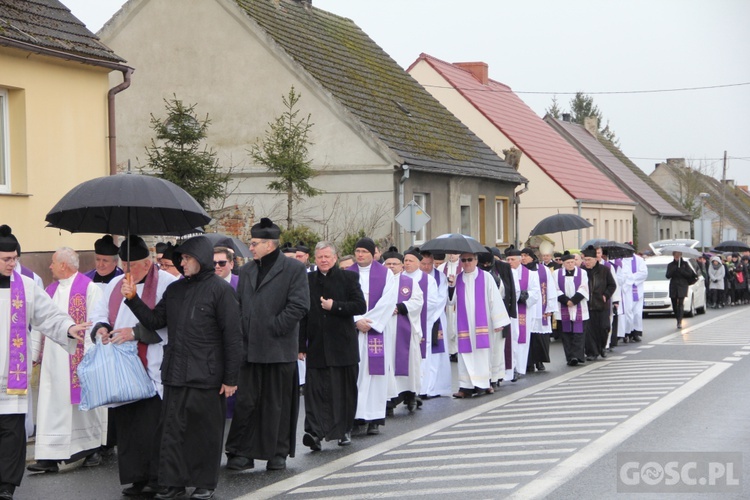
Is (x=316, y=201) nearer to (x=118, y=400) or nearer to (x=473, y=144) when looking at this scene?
(x=473, y=144)

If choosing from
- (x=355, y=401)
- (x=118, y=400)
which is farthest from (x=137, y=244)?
(x=355, y=401)

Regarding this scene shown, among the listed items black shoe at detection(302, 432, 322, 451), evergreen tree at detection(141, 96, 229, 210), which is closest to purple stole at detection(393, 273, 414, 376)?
black shoe at detection(302, 432, 322, 451)

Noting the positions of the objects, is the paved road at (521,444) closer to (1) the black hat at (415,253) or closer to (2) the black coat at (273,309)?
(2) the black coat at (273,309)

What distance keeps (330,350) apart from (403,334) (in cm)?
236

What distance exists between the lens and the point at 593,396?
13.8m

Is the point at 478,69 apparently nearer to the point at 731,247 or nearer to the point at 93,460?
the point at 731,247

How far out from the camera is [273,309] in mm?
9594

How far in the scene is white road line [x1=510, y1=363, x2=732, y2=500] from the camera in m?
8.30

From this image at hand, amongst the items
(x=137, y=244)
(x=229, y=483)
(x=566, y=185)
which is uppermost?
(x=566, y=185)

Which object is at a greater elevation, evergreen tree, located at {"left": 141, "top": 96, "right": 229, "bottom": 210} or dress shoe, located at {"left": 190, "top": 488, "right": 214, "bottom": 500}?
evergreen tree, located at {"left": 141, "top": 96, "right": 229, "bottom": 210}

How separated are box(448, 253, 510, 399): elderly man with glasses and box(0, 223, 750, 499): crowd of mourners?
90 cm

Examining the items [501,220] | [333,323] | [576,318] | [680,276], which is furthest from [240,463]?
[501,220]

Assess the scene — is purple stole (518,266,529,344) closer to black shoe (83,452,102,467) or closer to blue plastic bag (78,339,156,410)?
black shoe (83,452,102,467)

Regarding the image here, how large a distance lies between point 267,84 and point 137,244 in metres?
21.1
